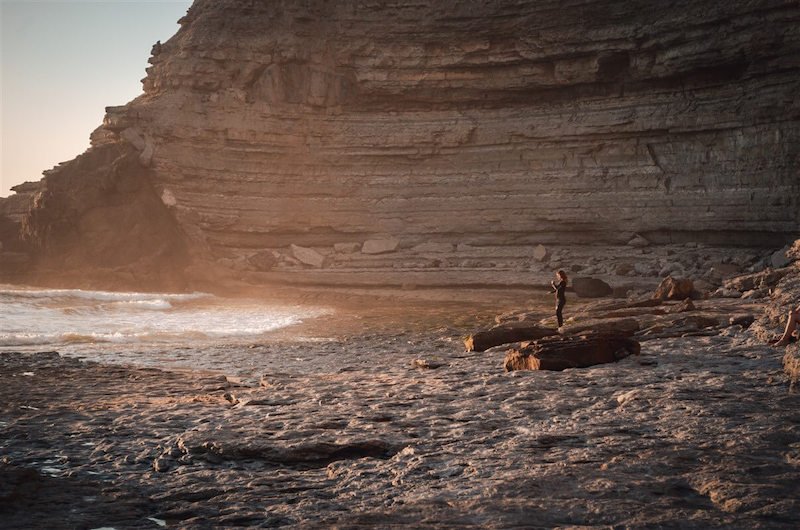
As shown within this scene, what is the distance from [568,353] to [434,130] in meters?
24.4

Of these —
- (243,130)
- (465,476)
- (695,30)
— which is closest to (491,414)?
(465,476)

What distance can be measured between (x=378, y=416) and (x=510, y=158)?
2609cm

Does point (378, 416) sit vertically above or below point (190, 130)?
below

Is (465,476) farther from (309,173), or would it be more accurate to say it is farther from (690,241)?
(309,173)

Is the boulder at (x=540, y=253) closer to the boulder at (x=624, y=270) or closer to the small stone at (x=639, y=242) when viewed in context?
the boulder at (x=624, y=270)

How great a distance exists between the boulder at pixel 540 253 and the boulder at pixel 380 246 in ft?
18.8

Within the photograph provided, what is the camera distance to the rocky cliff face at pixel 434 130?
101 ft

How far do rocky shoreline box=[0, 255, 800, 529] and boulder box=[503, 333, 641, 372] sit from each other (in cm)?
27

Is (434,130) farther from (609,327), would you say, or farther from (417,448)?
(417,448)

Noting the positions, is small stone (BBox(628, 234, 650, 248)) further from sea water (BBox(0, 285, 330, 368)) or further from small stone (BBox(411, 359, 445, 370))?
small stone (BBox(411, 359, 445, 370))

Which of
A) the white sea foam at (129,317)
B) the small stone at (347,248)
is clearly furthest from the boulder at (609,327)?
the small stone at (347,248)

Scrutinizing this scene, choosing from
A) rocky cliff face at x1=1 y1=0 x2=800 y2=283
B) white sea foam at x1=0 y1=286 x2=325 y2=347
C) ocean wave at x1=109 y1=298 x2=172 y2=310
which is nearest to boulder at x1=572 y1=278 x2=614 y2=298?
rocky cliff face at x1=1 y1=0 x2=800 y2=283

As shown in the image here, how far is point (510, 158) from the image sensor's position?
33406 mm

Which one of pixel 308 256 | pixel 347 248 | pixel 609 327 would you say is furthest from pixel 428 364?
pixel 347 248
